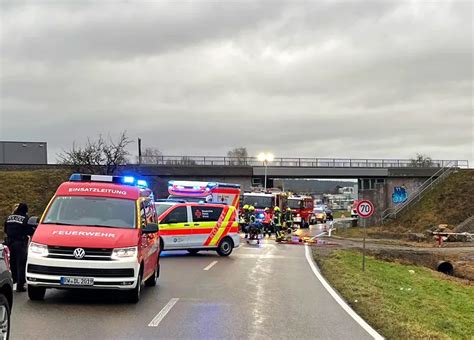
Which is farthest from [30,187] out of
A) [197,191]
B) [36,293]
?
[36,293]

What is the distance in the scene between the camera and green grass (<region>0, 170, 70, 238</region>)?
39.6 meters

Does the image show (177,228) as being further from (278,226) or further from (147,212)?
(278,226)

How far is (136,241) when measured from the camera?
9625 mm

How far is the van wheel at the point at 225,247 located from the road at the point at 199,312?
18.9 ft

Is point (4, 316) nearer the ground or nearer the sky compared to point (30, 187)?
nearer the sky

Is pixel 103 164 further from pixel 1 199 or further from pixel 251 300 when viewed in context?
pixel 251 300

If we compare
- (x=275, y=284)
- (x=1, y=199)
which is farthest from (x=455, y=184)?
(x=275, y=284)

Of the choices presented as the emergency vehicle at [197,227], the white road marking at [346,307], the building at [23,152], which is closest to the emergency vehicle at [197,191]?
the emergency vehicle at [197,227]

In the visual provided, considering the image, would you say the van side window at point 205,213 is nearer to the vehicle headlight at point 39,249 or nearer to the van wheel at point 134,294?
the van wheel at point 134,294

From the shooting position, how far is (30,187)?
4319 cm

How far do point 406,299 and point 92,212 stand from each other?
7245 millimetres

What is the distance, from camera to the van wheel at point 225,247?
793 inches

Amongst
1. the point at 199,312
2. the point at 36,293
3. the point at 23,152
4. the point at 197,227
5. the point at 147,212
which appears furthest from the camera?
the point at 23,152

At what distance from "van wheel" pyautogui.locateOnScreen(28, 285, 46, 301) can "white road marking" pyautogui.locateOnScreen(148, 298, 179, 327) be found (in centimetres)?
213
